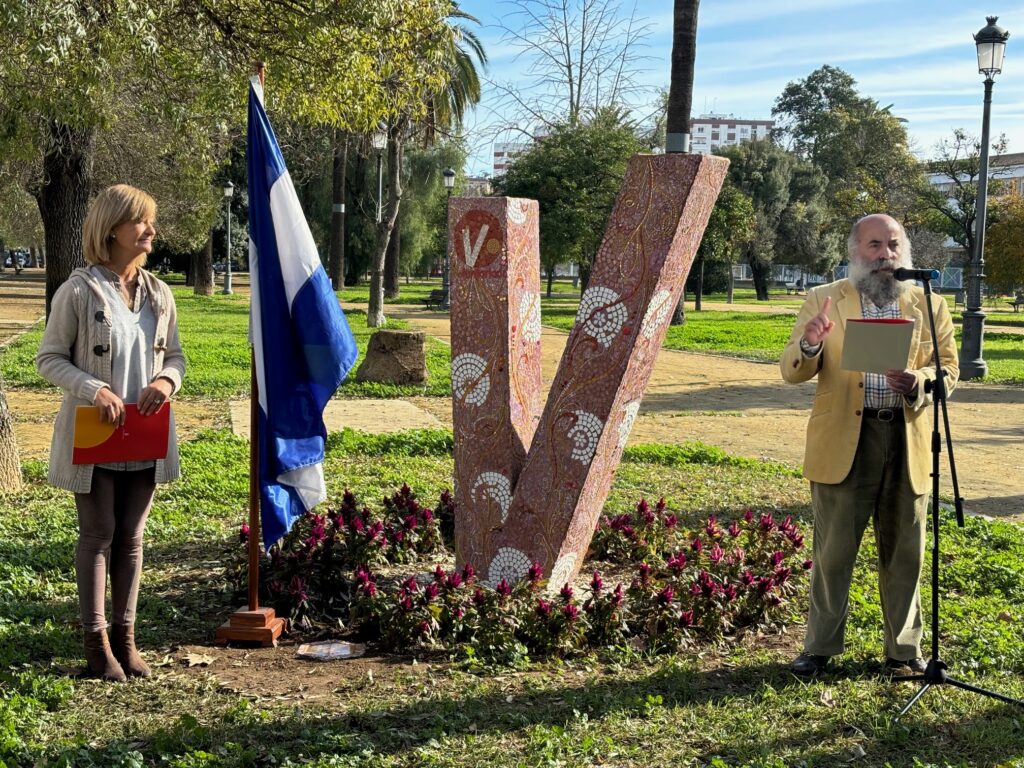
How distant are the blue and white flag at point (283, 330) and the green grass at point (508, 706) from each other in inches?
33.2

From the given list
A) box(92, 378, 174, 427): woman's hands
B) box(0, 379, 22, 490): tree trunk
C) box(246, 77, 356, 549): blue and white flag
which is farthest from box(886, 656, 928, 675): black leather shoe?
box(0, 379, 22, 490): tree trunk

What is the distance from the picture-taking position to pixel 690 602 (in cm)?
491

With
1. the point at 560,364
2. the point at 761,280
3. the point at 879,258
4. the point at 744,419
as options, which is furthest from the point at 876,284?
the point at 761,280

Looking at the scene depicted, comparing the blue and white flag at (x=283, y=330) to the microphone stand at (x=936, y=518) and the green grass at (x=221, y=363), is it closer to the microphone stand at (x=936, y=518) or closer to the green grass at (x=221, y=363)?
the microphone stand at (x=936, y=518)

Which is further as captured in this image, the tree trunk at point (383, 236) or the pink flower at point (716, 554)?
the tree trunk at point (383, 236)

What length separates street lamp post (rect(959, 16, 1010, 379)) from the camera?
54.1 ft

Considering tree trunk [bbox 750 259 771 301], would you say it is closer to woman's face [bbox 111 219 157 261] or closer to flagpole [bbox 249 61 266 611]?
flagpole [bbox 249 61 266 611]

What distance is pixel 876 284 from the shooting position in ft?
14.1

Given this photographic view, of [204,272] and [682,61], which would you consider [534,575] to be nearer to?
[682,61]

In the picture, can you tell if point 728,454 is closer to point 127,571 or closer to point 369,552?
point 369,552

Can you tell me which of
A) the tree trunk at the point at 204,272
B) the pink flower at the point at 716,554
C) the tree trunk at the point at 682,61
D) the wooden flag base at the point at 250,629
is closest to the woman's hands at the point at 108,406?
the wooden flag base at the point at 250,629

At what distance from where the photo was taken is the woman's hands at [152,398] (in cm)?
406

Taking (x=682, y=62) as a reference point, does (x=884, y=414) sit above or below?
below

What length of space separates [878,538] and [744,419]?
26.9 feet
